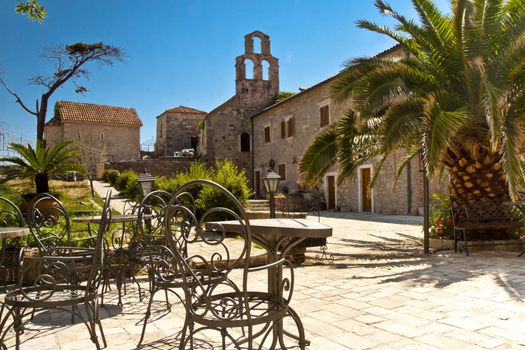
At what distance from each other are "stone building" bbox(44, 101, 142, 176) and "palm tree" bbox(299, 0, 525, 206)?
92.4 ft

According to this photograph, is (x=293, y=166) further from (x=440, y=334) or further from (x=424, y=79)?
(x=440, y=334)

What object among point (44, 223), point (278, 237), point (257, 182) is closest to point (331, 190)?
point (257, 182)

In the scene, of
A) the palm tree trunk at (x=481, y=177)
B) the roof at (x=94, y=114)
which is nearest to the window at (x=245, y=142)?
the roof at (x=94, y=114)

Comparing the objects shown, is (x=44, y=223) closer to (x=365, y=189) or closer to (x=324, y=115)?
(x=365, y=189)

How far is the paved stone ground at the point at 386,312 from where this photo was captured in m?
2.80

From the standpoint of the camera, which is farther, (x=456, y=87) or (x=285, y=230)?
(x=456, y=87)

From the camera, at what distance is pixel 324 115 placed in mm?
18875

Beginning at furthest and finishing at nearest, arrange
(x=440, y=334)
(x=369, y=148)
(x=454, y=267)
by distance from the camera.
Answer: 1. (x=369, y=148)
2. (x=454, y=267)
3. (x=440, y=334)

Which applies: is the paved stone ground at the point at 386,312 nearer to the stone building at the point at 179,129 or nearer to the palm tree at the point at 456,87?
the palm tree at the point at 456,87

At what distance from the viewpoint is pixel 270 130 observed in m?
24.3

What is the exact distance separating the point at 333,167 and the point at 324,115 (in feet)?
7.38

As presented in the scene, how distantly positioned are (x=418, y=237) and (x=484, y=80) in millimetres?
3990

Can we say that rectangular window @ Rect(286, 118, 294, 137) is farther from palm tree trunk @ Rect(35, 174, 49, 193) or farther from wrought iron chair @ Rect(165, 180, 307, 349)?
wrought iron chair @ Rect(165, 180, 307, 349)

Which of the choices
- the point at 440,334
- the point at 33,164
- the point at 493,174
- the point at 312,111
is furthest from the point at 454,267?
the point at 312,111
